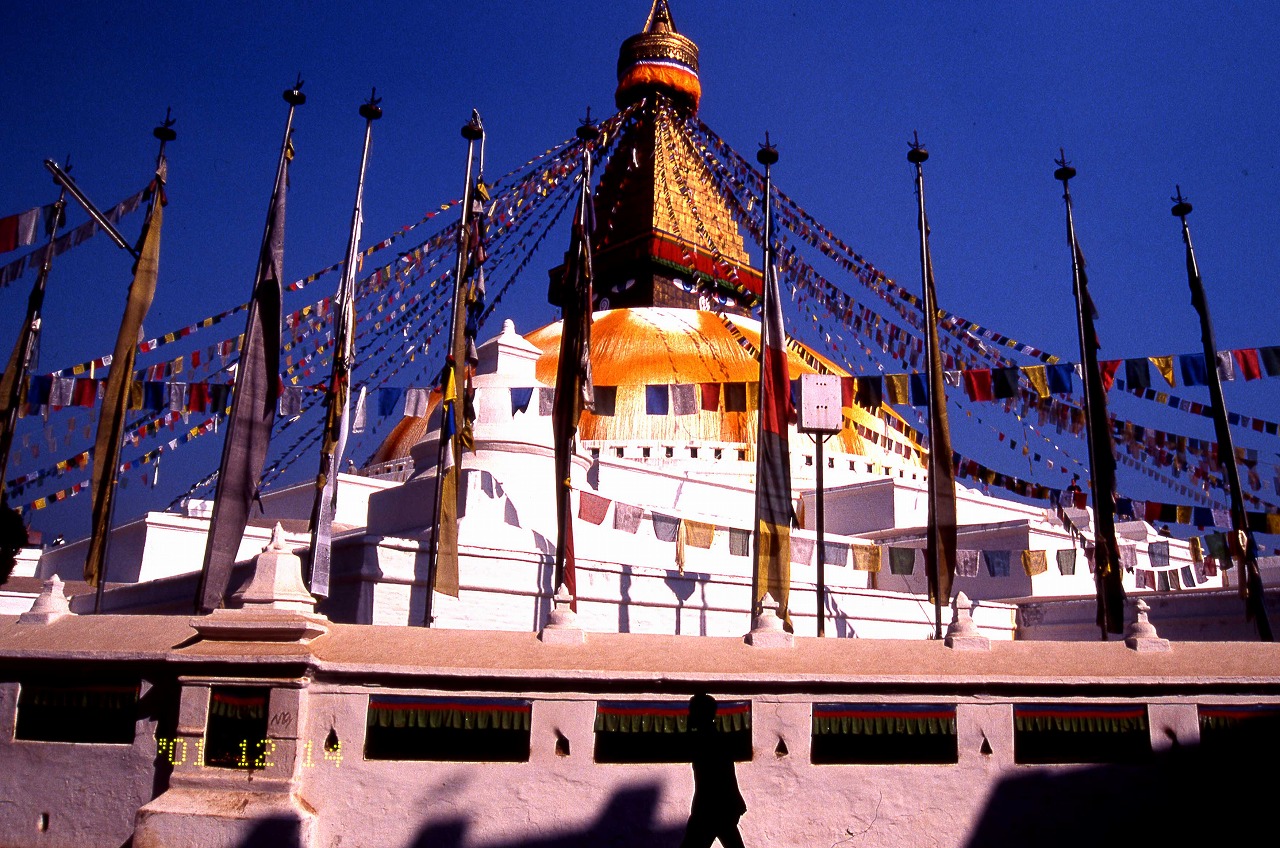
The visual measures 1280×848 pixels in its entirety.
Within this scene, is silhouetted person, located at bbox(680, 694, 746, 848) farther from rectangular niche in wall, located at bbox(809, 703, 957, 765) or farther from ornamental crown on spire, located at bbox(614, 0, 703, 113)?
ornamental crown on spire, located at bbox(614, 0, 703, 113)

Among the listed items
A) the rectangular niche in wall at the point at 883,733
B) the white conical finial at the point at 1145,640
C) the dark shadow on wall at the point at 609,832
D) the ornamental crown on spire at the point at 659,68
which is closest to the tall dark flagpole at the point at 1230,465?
the white conical finial at the point at 1145,640

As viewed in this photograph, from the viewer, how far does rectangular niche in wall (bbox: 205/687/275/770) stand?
7.62 m

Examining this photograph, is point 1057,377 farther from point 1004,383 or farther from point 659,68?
point 659,68

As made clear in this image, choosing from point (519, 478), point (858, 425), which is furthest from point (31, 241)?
point (858, 425)

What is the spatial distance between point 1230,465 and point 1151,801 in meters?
7.57

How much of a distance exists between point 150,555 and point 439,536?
8623 millimetres

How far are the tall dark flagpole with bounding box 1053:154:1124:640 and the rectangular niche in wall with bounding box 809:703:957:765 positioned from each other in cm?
626

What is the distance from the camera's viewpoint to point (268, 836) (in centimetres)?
732

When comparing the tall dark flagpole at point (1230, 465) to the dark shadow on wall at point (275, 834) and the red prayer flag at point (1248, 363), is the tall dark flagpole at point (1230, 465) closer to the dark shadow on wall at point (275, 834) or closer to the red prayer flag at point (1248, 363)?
the red prayer flag at point (1248, 363)

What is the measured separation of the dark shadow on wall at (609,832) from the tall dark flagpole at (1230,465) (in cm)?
933

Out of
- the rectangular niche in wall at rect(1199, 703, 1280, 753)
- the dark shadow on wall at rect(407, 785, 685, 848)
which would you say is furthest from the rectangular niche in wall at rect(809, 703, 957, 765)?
the rectangular niche in wall at rect(1199, 703, 1280, 753)

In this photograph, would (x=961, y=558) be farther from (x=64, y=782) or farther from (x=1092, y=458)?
(x=64, y=782)

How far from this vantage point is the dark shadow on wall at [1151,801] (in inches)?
332

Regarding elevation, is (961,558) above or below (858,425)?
below
